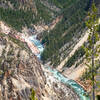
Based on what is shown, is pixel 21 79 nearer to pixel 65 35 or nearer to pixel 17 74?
Answer: pixel 17 74

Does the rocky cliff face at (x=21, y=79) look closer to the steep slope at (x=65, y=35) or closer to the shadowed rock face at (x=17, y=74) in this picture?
the shadowed rock face at (x=17, y=74)

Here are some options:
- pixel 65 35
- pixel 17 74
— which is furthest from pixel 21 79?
pixel 65 35

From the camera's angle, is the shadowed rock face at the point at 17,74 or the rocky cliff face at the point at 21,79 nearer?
the shadowed rock face at the point at 17,74

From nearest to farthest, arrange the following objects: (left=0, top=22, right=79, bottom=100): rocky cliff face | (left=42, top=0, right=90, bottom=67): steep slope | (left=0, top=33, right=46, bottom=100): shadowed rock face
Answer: (left=0, top=33, right=46, bottom=100): shadowed rock face
(left=0, top=22, right=79, bottom=100): rocky cliff face
(left=42, top=0, right=90, bottom=67): steep slope

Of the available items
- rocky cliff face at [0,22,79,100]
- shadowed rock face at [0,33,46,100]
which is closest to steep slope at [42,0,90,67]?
rocky cliff face at [0,22,79,100]

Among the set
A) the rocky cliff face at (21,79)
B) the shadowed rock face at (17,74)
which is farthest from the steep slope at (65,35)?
the shadowed rock face at (17,74)

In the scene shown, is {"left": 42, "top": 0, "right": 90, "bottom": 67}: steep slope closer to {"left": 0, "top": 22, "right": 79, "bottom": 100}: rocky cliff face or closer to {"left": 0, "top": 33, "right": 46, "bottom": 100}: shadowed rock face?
{"left": 0, "top": 22, "right": 79, "bottom": 100}: rocky cliff face

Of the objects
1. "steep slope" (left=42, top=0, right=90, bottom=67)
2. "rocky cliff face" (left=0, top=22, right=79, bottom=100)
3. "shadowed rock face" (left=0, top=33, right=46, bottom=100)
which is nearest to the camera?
"shadowed rock face" (left=0, top=33, right=46, bottom=100)

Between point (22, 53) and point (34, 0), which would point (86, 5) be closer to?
point (34, 0)
